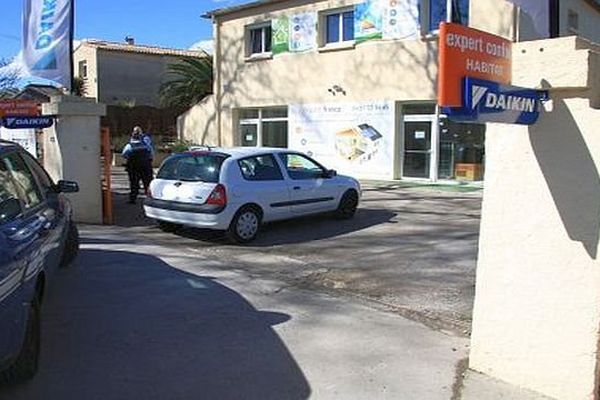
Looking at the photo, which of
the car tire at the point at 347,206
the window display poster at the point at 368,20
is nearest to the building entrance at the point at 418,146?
the window display poster at the point at 368,20

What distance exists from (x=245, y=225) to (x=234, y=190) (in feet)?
1.80

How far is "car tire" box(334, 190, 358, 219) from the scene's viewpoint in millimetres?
12234

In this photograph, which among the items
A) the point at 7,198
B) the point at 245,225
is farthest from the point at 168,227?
the point at 7,198

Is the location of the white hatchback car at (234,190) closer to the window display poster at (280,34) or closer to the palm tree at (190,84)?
the window display poster at (280,34)

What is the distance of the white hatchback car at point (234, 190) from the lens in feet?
33.0

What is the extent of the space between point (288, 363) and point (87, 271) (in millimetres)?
3579

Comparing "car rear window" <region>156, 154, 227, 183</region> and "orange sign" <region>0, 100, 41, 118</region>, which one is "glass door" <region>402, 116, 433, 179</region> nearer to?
"car rear window" <region>156, 154, 227, 183</region>

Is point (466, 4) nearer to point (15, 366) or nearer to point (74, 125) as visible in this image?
point (74, 125)

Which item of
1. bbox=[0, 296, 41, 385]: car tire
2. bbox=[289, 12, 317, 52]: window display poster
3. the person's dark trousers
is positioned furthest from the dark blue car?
bbox=[289, 12, 317, 52]: window display poster

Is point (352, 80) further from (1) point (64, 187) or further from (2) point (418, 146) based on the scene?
(1) point (64, 187)

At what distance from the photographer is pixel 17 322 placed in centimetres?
409

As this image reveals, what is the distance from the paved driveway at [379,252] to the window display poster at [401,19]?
20.7 ft

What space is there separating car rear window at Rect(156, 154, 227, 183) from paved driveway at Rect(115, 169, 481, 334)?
922mm

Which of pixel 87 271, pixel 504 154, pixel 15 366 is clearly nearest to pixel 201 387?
pixel 15 366
